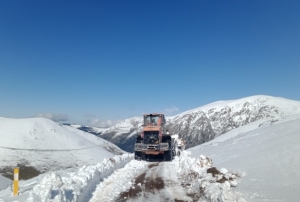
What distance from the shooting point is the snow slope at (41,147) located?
2802cm

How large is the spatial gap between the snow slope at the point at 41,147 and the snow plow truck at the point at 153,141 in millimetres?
8990

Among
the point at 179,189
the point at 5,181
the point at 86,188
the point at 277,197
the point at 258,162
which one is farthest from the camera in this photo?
the point at 5,181

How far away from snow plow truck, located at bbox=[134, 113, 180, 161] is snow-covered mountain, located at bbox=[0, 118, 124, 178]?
351 inches

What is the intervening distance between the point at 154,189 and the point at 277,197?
16.0 ft

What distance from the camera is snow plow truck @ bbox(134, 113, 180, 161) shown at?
78.4ft

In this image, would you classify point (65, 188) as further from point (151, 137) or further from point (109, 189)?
point (151, 137)

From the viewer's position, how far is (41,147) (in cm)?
3212

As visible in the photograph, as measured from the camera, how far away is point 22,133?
111 feet

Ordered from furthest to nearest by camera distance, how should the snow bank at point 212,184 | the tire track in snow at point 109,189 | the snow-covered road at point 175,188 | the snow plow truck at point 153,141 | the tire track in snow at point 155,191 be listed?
the snow plow truck at point 153,141 → the tire track in snow at point 109,189 → the tire track in snow at point 155,191 → the snow-covered road at point 175,188 → the snow bank at point 212,184

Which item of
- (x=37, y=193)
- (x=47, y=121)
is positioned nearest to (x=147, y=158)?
(x=37, y=193)

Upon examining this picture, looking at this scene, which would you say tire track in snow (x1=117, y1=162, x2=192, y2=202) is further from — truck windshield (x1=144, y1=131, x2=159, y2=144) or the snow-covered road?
truck windshield (x1=144, y1=131, x2=159, y2=144)

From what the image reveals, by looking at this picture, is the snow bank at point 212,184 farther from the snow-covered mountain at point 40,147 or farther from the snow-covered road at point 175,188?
the snow-covered mountain at point 40,147

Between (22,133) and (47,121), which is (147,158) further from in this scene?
(47,121)

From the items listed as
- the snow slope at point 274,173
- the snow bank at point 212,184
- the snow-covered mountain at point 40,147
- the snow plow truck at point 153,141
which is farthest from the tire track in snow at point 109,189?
the snow-covered mountain at point 40,147
